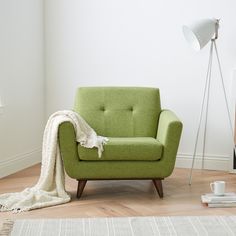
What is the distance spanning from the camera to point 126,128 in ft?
13.3

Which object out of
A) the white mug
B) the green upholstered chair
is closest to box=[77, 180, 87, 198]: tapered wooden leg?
the green upholstered chair

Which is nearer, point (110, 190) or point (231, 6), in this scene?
point (110, 190)

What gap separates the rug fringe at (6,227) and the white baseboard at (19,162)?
4.46 ft

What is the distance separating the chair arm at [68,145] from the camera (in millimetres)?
3480

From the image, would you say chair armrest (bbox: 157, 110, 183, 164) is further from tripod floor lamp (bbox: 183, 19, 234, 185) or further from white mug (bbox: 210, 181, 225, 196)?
tripod floor lamp (bbox: 183, 19, 234, 185)

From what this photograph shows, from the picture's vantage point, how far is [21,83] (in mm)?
4613

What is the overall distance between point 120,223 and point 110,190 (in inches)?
34.9

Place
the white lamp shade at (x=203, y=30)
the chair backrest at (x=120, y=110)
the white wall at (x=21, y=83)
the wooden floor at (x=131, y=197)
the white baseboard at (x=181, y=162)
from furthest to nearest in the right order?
1. the white baseboard at (x=181, y=162)
2. the white wall at (x=21, y=83)
3. the chair backrest at (x=120, y=110)
4. the white lamp shade at (x=203, y=30)
5. the wooden floor at (x=131, y=197)

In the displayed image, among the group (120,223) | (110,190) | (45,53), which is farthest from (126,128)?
(45,53)

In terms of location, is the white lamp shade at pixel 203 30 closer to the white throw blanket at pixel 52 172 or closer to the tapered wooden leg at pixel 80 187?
the white throw blanket at pixel 52 172

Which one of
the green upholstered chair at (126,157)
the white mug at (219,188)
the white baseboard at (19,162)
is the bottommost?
the white baseboard at (19,162)

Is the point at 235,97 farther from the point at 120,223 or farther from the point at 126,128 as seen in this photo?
the point at 120,223

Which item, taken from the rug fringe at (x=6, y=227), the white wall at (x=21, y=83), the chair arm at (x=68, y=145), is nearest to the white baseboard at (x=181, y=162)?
the white wall at (x=21, y=83)

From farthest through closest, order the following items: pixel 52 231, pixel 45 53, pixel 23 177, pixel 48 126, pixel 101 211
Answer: pixel 45 53 < pixel 23 177 < pixel 48 126 < pixel 101 211 < pixel 52 231
